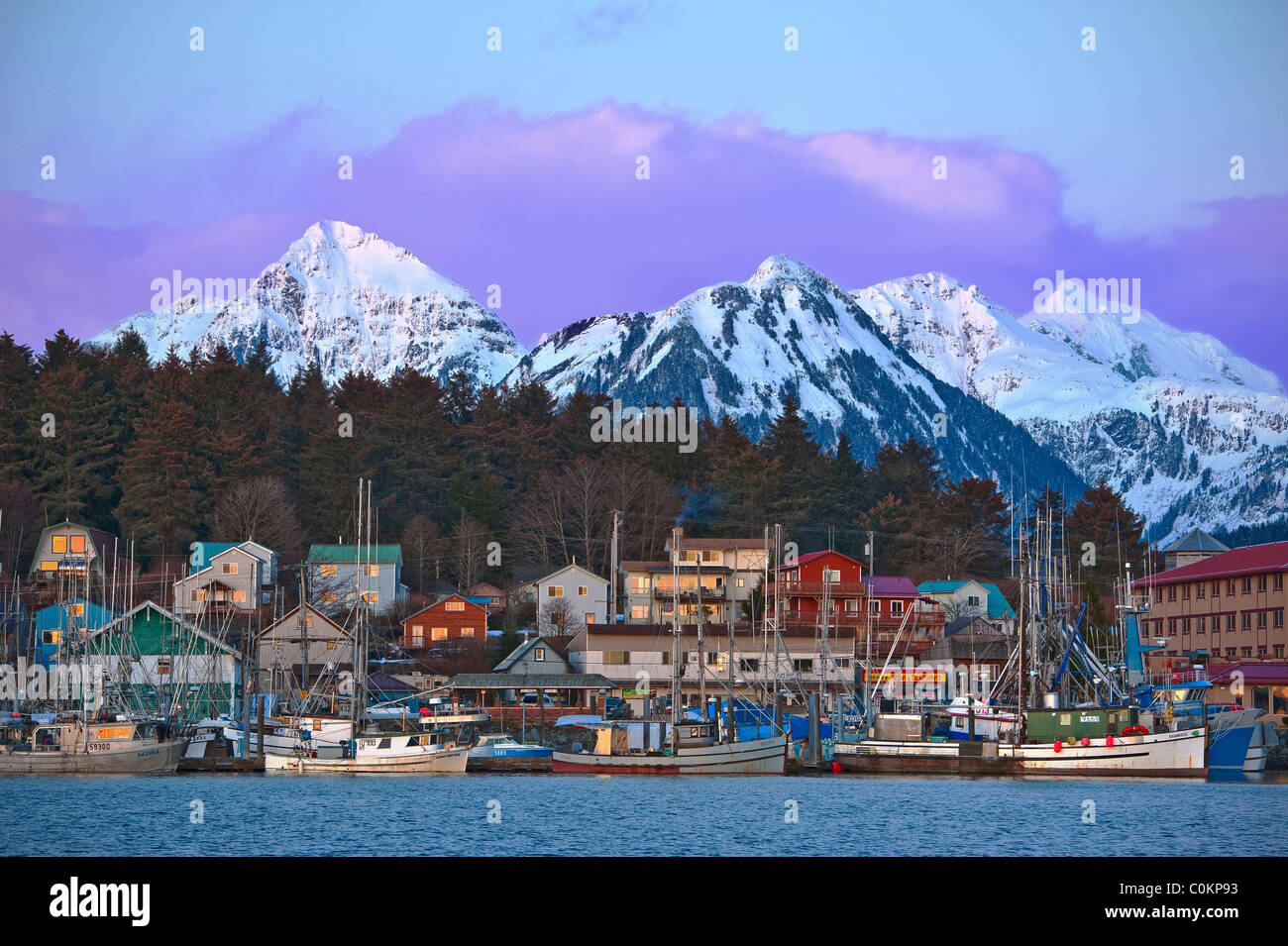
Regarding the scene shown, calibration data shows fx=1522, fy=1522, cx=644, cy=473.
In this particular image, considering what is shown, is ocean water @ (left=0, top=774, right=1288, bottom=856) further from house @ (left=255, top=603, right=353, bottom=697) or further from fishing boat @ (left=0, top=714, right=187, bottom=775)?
house @ (left=255, top=603, right=353, bottom=697)

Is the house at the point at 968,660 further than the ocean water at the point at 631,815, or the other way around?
the house at the point at 968,660

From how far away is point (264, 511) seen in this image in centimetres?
9725

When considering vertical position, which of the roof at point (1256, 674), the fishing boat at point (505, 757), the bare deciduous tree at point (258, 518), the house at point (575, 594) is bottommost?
the fishing boat at point (505, 757)

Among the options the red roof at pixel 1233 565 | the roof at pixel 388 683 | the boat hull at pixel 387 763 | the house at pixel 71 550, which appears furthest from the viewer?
the house at pixel 71 550

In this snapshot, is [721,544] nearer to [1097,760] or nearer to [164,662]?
[164,662]

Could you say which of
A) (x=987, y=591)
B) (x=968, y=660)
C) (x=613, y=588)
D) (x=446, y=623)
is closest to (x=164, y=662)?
(x=446, y=623)

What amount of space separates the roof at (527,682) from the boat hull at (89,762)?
1515 centimetres

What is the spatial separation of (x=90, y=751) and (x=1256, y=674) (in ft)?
193

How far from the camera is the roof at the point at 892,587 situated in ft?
302

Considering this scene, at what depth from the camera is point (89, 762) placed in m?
60.5

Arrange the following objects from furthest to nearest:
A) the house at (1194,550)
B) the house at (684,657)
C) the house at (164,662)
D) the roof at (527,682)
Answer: the house at (1194,550)
the house at (684,657)
the house at (164,662)
the roof at (527,682)

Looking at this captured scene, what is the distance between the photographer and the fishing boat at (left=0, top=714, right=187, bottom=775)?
60.8 meters

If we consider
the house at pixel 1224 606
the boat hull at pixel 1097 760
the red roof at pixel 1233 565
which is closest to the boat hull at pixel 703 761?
the boat hull at pixel 1097 760

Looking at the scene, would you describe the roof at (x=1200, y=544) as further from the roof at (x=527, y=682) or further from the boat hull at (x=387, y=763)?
the boat hull at (x=387, y=763)
